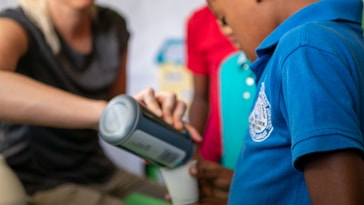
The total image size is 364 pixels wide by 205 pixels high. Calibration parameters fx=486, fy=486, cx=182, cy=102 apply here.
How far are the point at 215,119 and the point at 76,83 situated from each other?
1.20 ft

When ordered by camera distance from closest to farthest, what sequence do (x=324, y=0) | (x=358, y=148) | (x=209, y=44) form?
(x=358, y=148), (x=324, y=0), (x=209, y=44)

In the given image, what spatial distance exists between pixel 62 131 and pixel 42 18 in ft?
0.92

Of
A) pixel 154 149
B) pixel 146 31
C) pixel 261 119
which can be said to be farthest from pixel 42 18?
pixel 146 31

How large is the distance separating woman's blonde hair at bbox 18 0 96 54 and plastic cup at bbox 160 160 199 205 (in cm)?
47

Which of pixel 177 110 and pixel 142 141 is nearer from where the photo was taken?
pixel 142 141

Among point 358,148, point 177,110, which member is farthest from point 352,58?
point 177,110

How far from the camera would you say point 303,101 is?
1.52 ft

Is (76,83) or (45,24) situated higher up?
(45,24)

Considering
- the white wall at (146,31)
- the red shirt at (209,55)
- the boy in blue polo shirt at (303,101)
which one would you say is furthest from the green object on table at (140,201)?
the white wall at (146,31)

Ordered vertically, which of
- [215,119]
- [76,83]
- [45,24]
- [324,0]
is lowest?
[215,119]

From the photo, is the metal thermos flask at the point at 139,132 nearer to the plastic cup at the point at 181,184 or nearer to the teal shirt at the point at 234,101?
the plastic cup at the point at 181,184

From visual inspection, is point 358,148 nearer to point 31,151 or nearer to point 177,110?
point 177,110

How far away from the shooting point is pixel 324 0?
562 millimetres

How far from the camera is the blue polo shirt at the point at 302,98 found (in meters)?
0.45
